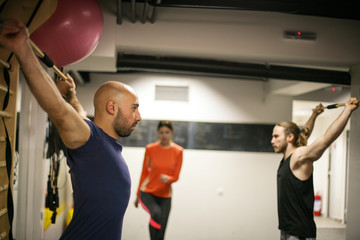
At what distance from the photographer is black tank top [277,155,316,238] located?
236 cm

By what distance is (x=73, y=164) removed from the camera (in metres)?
1.30

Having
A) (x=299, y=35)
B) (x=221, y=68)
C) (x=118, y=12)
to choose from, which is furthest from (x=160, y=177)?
(x=299, y=35)

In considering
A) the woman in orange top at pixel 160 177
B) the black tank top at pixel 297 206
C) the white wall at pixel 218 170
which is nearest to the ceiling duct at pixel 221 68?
the woman in orange top at pixel 160 177

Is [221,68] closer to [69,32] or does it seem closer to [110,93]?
[69,32]

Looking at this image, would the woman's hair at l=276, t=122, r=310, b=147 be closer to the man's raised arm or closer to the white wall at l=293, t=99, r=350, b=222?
the white wall at l=293, t=99, r=350, b=222

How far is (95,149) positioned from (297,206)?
5.70 ft

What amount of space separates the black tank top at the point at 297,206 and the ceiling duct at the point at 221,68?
4.22ft

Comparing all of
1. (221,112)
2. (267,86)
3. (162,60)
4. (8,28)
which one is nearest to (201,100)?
(221,112)

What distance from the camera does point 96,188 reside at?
1.33 meters

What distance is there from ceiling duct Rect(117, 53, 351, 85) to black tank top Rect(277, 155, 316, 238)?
50.6 inches

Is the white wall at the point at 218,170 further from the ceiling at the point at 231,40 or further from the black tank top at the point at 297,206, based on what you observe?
the black tank top at the point at 297,206

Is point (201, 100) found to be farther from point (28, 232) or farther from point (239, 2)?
point (28, 232)

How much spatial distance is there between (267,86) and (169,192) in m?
2.39

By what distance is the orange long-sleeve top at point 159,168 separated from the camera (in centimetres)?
363
